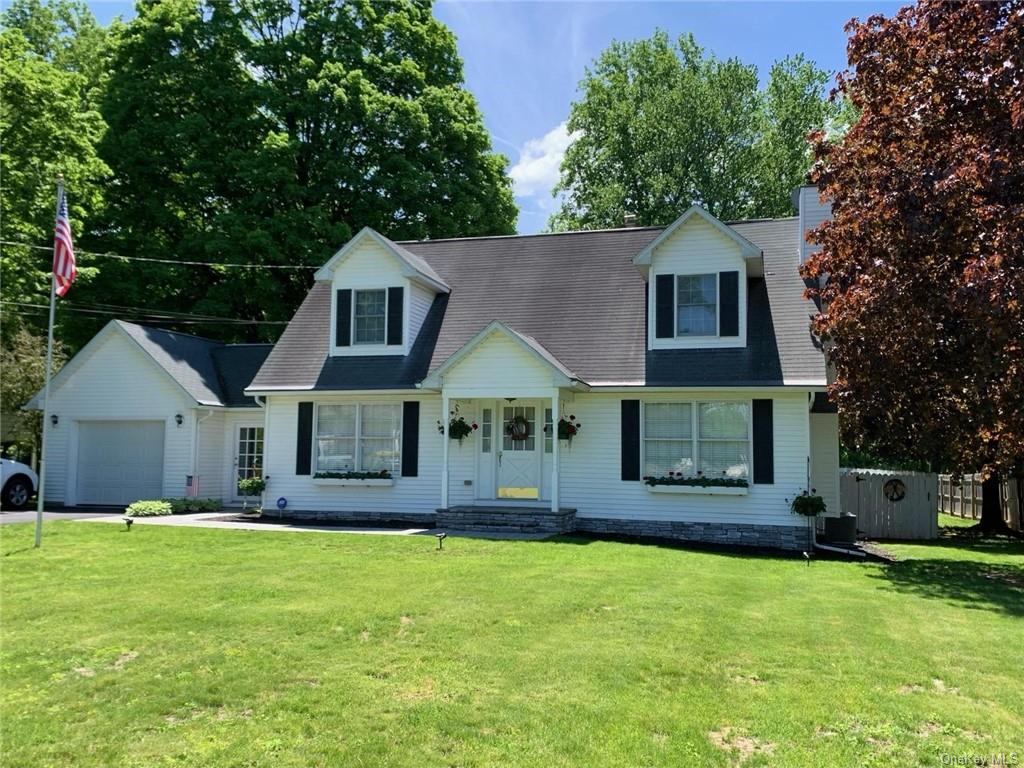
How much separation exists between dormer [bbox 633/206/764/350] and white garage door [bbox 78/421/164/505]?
12940 millimetres

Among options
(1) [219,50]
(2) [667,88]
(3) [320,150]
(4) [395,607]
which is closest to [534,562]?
(4) [395,607]

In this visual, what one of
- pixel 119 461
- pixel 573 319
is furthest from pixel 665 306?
pixel 119 461

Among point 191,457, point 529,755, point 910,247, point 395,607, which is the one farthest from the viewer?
point 191,457

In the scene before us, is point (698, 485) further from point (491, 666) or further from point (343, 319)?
point (491, 666)

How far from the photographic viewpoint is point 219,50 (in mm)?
25953

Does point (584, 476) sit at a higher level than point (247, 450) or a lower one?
lower

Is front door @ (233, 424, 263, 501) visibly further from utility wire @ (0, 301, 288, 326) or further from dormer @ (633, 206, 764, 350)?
dormer @ (633, 206, 764, 350)

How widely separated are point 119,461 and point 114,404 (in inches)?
59.7

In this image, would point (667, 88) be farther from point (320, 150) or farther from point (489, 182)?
point (320, 150)

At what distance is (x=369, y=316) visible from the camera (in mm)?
17438

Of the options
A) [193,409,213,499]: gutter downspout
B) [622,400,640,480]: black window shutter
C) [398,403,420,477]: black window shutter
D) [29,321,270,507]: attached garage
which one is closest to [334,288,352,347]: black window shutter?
[398,403,420,477]: black window shutter

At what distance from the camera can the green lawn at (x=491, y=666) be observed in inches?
172

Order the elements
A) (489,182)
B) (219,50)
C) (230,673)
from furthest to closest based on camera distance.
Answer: (489,182), (219,50), (230,673)

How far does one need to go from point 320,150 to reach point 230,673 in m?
24.3
